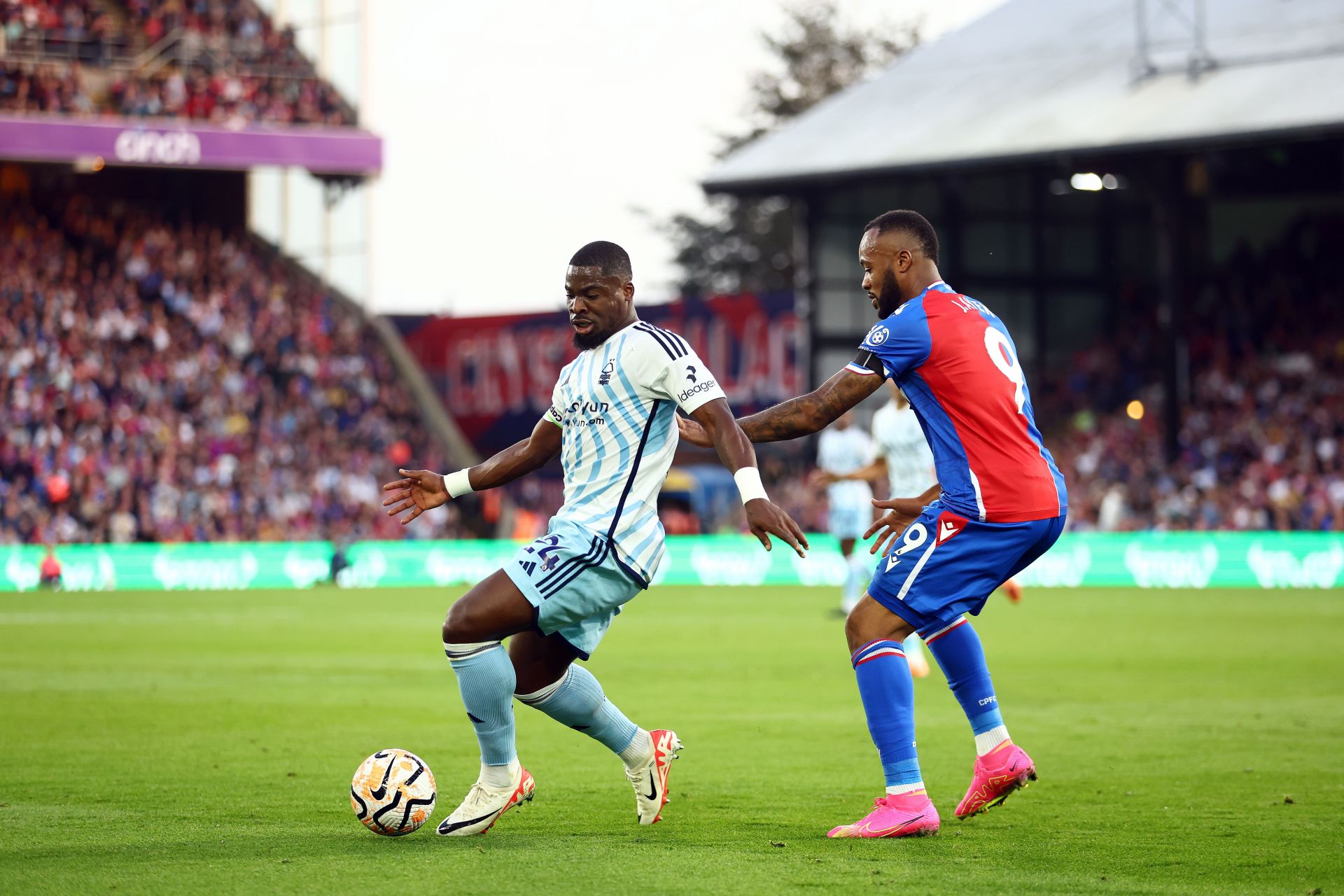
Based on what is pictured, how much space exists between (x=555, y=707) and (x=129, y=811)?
1955 millimetres

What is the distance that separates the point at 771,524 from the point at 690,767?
3.20 meters

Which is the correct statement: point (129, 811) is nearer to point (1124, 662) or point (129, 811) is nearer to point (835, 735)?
point (835, 735)

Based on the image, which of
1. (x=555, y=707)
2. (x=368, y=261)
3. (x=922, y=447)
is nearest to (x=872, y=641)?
(x=555, y=707)

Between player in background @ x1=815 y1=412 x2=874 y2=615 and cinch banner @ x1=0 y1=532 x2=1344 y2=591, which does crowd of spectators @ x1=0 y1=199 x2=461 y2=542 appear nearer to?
cinch banner @ x1=0 y1=532 x2=1344 y2=591

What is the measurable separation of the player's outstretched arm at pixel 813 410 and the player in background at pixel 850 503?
1067 centimetres

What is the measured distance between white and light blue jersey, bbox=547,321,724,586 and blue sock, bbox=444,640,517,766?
1.85 feet

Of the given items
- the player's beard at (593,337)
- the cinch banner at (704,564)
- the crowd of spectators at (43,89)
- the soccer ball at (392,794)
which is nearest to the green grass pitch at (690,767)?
the soccer ball at (392,794)

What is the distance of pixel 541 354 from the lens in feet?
150

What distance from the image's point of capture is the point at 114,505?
109ft

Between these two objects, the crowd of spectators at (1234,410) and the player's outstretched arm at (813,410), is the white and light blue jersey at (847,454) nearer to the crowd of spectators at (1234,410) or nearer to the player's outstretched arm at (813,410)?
the player's outstretched arm at (813,410)

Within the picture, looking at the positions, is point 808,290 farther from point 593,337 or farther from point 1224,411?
point 593,337

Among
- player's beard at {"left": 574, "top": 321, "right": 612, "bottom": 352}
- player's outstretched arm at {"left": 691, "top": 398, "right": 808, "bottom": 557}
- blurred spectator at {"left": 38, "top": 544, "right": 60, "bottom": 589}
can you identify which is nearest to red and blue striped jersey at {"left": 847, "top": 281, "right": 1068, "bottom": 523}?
player's outstretched arm at {"left": 691, "top": 398, "right": 808, "bottom": 557}

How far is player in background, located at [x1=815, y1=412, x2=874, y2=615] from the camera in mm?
19172

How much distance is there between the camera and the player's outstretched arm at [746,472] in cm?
630
